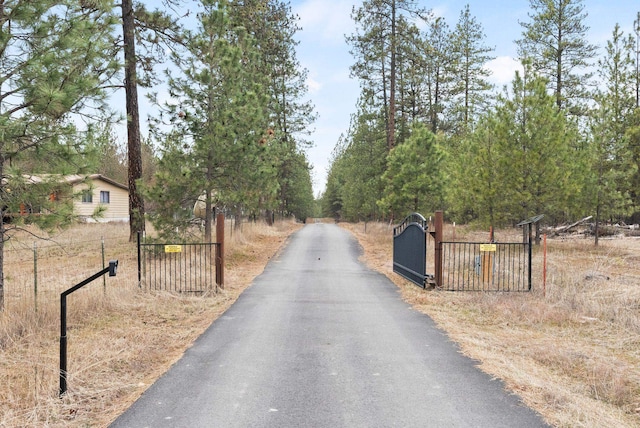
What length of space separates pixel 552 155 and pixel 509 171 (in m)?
1.54

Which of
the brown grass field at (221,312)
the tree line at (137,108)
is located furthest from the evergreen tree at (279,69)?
the brown grass field at (221,312)

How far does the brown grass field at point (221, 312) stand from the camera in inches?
179

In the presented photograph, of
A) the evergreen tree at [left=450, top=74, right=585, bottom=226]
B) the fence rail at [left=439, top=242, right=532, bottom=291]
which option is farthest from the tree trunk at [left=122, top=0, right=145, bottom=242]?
the evergreen tree at [left=450, top=74, right=585, bottom=226]

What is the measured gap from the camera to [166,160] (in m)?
14.7

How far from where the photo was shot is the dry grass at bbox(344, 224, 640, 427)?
4645 millimetres

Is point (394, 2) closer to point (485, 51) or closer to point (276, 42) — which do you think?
point (276, 42)

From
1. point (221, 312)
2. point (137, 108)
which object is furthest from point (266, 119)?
point (221, 312)

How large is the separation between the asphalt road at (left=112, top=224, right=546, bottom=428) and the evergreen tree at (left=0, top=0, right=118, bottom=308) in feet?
10.7

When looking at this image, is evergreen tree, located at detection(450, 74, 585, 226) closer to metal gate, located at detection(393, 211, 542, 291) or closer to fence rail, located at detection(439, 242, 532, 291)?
fence rail, located at detection(439, 242, 532, 291)

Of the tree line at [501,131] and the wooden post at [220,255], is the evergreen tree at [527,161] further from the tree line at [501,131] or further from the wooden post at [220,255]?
the wooden post at [220,255]

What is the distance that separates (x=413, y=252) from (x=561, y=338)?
580 cm

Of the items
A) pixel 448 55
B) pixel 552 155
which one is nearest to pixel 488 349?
pixel 552 155

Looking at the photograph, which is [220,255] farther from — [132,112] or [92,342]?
[132,112]

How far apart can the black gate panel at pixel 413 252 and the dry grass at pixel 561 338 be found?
39 cm
